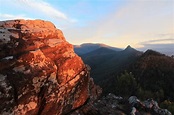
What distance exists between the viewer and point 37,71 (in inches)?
867

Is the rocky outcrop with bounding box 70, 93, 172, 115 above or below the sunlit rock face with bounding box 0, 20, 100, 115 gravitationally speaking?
below

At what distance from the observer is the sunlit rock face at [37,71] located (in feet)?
67.5

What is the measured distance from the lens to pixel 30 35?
76.9 feet

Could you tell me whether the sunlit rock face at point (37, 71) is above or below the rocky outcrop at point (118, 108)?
above

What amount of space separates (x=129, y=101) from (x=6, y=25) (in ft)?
70.1

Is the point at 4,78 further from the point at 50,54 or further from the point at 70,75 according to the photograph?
the point at 70,75

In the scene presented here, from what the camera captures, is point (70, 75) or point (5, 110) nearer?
point (5, 110)

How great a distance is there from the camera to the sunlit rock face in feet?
67.5

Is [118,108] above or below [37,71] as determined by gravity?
below

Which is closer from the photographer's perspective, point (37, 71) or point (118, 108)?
point (37, 71)

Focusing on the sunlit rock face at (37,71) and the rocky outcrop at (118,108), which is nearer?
the sunlit rock face at (37,71)

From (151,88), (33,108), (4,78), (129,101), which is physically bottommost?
(151,88)

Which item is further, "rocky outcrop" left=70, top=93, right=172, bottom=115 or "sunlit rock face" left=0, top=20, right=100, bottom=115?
"rocky outcrop" left=70, top=93, right=172, bottom=115

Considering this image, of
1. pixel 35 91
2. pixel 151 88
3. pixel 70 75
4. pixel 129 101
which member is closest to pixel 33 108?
pixel 35 91
